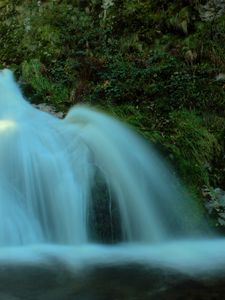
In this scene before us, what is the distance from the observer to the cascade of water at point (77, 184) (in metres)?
6.42

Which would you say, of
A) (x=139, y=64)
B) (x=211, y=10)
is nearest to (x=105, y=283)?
(x=139, y=64)

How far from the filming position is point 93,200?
6613 mm

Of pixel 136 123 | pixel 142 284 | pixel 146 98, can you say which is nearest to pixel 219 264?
pixel 142 284

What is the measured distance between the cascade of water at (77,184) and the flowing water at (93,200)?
1 centimetres

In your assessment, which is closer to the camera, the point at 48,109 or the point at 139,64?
the point at 48,109

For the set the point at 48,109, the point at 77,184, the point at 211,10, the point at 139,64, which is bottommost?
the point at 77,184

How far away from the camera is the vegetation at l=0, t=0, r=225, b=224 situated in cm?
780

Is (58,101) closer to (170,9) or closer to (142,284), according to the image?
(170,9)

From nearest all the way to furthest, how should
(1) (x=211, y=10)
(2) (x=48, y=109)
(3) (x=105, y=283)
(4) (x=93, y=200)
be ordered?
(3) (x=105, y=283) → (4) (x=93, y=200) → (2) (x=48, y=109) → (1) (x=211, y=10)

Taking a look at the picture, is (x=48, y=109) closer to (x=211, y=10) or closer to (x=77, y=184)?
(x=77, y=184)

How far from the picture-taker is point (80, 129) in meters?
7.43

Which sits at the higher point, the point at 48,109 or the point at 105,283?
the point at 48,109

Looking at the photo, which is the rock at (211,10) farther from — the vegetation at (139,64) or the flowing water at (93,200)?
the flowing water at (93,200)

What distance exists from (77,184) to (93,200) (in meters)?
0.28
